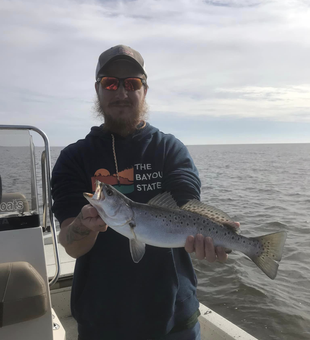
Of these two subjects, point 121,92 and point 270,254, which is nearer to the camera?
point 270,254

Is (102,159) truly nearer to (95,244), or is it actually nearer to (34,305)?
(95,244)

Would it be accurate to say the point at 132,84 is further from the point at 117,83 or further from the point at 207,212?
the point at 207,212

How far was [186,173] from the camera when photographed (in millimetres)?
2977

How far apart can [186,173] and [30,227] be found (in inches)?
73.3

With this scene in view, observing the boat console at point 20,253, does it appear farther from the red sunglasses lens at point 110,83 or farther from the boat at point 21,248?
the red sunglasses lens at point 110,83

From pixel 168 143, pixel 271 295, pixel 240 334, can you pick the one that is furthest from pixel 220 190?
pixel 168 143

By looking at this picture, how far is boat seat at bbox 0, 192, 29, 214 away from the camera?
340cm

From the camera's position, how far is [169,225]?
2.76 metres

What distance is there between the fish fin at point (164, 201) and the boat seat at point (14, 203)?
63.4 inches

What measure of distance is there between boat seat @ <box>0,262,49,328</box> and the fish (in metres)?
1.50

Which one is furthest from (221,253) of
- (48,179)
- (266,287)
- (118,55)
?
(266,287)

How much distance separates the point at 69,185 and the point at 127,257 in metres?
0.86

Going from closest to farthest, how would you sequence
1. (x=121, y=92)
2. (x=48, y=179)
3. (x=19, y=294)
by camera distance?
(x=121, y=92) → (x=19, y=294) → (x=48, y=179)

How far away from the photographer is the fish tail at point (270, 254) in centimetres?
290
